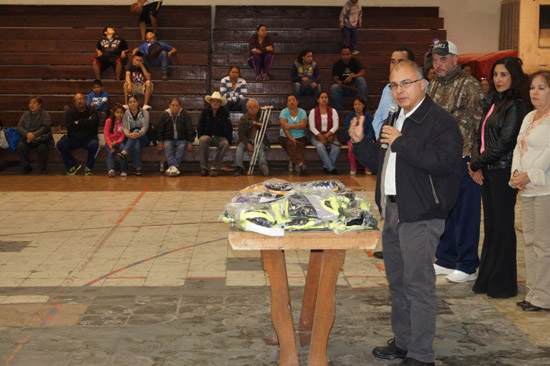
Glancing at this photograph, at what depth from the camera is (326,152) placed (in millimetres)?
14398

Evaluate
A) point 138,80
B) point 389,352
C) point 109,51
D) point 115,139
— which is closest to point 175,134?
point 115,139

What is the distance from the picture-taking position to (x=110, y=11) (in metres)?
18.9

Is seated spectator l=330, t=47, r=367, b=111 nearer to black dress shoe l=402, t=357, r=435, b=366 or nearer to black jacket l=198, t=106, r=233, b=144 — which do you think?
black jacket l=198, t=106, r=233, b=144

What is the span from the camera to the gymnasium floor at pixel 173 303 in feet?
15.9

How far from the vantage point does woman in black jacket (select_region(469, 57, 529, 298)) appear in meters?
5.86

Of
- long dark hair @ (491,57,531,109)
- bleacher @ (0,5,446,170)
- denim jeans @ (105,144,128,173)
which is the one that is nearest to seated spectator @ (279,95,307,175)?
bleacher @ (0,5,446,170)

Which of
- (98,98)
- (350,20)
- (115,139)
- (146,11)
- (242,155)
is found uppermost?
(146,11)

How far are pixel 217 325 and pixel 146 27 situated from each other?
1397cm

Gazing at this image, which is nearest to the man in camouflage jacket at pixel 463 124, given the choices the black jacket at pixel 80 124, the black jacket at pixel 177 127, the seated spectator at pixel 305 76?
the black jacket at pixel 177 127

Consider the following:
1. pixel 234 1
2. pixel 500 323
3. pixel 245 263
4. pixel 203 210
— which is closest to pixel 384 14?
pixel 234 1

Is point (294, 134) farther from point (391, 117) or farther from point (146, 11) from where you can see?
point (391, 117)

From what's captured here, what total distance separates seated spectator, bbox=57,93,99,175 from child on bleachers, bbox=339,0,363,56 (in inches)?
243

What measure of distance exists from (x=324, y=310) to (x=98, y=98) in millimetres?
11680

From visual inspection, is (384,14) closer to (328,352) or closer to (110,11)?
(110,11)
